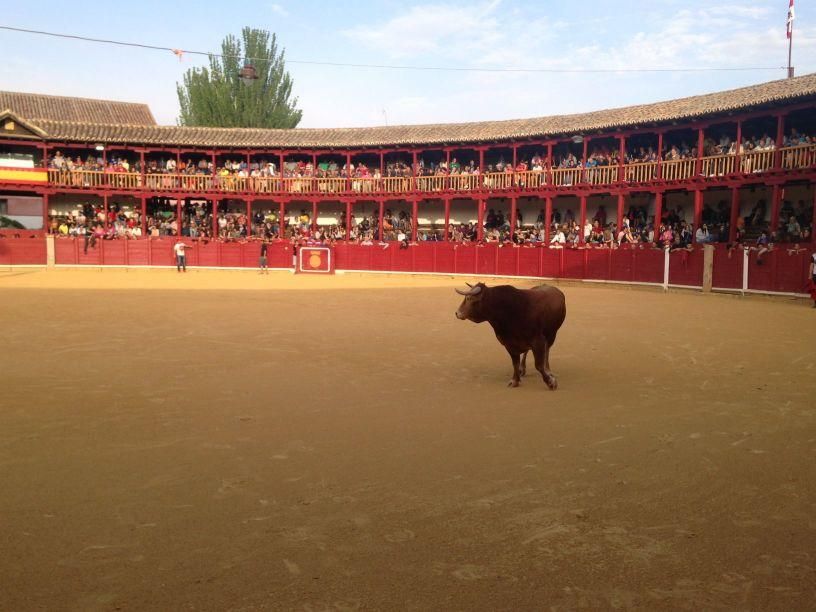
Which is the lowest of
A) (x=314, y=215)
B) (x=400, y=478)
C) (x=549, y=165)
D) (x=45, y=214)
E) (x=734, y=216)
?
(x=400, y=478)

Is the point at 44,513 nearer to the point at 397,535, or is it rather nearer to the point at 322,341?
the point at 397,535

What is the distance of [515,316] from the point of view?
6.46m

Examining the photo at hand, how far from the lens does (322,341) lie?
31.0 ft

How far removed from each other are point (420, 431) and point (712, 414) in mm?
2369

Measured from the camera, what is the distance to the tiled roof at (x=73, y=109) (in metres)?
37.1

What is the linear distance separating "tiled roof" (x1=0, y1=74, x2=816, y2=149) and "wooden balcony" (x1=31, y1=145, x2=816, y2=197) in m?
1.53

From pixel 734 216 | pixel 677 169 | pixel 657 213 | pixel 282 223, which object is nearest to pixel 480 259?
pixel 657 213

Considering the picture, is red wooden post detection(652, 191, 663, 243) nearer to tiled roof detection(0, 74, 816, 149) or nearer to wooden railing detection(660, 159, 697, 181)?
wooden railing detection(660, 159, 697, 181)

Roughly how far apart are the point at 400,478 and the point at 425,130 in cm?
3015

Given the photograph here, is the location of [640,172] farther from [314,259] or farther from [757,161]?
[314,259]

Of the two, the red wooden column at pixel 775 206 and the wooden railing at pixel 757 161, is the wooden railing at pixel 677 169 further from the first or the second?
the red wooden column at pixel 775 206

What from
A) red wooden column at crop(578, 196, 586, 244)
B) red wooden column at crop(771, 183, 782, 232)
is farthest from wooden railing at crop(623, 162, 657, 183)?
red wooden column at crop(771, 183, 782, 232)

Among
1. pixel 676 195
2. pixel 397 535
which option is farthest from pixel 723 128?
pixel 397 535

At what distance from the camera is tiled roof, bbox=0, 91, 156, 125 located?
1459 inches
